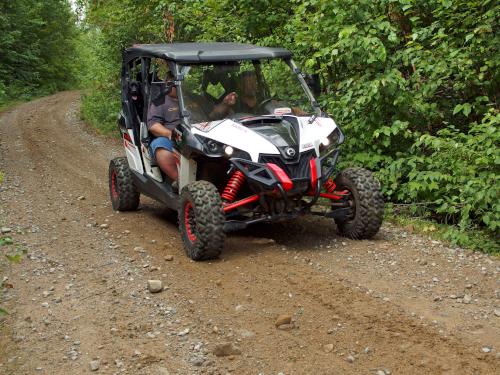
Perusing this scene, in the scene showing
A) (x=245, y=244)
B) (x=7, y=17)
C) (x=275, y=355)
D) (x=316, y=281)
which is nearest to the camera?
(x=275, y=355)

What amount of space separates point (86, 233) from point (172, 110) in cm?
183

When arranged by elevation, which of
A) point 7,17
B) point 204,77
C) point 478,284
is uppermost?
point 7,17

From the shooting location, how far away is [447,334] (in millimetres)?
4789

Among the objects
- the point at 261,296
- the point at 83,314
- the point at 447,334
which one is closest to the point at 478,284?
the point at 447,334

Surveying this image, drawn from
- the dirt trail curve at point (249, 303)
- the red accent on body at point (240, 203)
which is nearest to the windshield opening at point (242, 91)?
the red accent on body at point (240, 203)

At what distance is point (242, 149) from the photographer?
21.7ft

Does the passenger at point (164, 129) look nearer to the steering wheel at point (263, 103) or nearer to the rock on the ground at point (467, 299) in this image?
the steering wheel at point (263, 103)

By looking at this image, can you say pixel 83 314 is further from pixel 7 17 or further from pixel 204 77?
pixel 7 17

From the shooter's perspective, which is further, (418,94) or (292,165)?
(418,94)

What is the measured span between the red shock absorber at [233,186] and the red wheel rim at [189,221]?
35 cm

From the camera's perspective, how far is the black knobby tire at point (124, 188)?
9047 mm

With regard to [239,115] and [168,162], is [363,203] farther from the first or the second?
[168,162]

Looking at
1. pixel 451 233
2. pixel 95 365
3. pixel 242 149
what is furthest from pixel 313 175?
pixel 95 365

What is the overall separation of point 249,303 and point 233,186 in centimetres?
158
